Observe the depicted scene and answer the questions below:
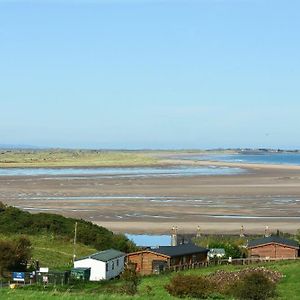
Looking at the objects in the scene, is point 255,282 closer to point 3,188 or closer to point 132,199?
point 132,199

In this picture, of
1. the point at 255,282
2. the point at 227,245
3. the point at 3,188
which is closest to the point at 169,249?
the point at 227,245

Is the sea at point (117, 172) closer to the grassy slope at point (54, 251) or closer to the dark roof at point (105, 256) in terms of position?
the grassy slope at point (54, 251)

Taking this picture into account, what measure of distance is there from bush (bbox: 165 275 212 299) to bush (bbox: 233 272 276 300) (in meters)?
1.57

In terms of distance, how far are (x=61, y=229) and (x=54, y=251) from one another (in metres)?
6.64

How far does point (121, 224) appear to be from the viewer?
57.9 m

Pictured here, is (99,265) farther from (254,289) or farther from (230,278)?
(254,289)

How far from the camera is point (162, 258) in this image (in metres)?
38.3

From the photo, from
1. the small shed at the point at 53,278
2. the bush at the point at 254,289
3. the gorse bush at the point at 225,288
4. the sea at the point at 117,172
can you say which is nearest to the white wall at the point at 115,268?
the small shed at the point at 53,278

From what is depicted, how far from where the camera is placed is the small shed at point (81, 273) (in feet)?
114

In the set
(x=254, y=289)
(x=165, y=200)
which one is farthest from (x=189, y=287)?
(x=165, y=200)

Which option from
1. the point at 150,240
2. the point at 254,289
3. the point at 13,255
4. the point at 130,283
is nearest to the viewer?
the point at 254,289

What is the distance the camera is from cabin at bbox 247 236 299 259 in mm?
42188

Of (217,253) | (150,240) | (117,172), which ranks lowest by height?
(150,240)

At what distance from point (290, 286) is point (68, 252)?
1788 cm
